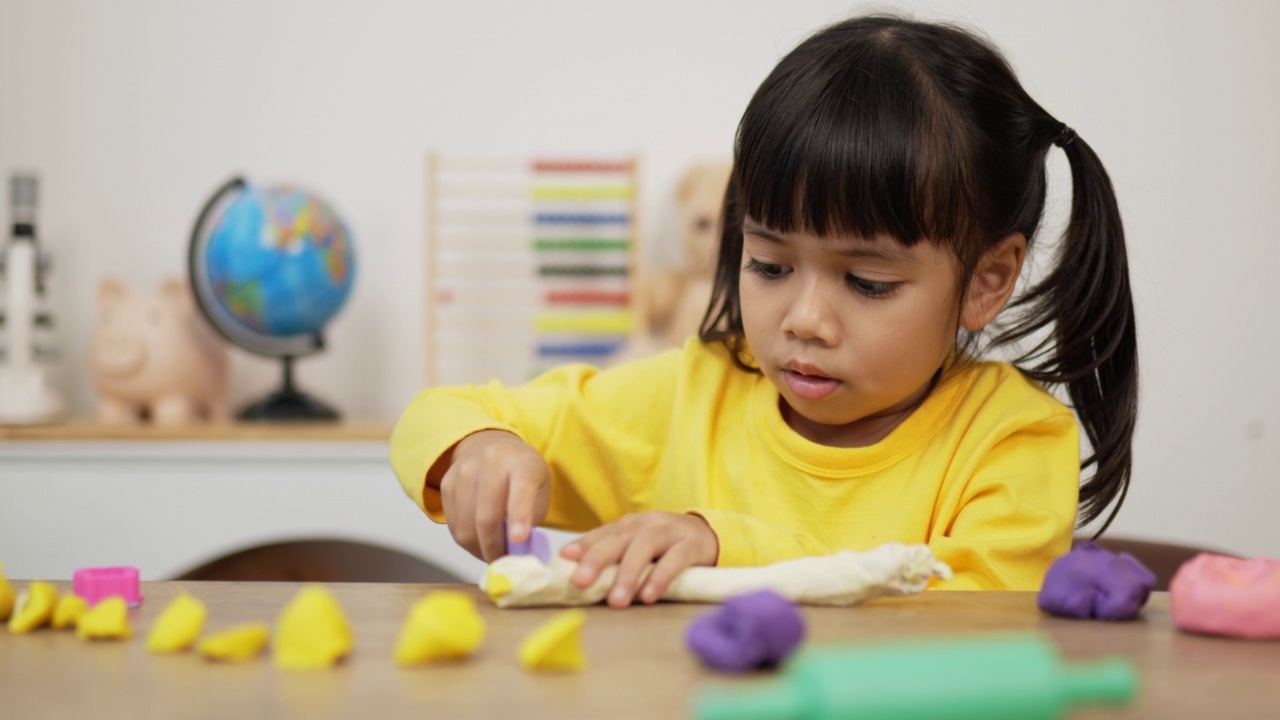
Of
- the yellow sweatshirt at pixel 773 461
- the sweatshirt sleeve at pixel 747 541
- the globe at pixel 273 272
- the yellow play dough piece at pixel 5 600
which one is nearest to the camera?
the yellow play dough piece at pixel 5 600

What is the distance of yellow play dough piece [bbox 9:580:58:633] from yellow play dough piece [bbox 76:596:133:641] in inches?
1.2

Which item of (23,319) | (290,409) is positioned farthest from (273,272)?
(23,319)

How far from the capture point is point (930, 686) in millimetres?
349

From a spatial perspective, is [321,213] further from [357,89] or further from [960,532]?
[960,532]

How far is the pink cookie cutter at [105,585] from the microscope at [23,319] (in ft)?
5.03

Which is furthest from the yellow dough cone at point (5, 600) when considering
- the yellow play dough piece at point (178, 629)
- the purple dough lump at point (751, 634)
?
the purple dough lump at point (751, 634)

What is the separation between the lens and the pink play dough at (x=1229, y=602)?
0.53 metres

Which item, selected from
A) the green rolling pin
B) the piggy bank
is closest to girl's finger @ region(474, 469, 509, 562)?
the green rolling pin

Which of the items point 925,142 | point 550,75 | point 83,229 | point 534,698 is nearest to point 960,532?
point 925,142

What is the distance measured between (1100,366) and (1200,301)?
4.46 feet

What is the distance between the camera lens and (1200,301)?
216 cm

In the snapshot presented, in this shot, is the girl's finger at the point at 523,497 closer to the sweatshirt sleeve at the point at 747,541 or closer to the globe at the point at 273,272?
the sweatshirt sleeve at the point at 747,541

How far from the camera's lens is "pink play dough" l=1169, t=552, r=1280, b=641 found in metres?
0.53

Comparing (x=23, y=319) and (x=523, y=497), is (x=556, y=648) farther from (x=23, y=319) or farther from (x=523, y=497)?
(x=23, y=319)
